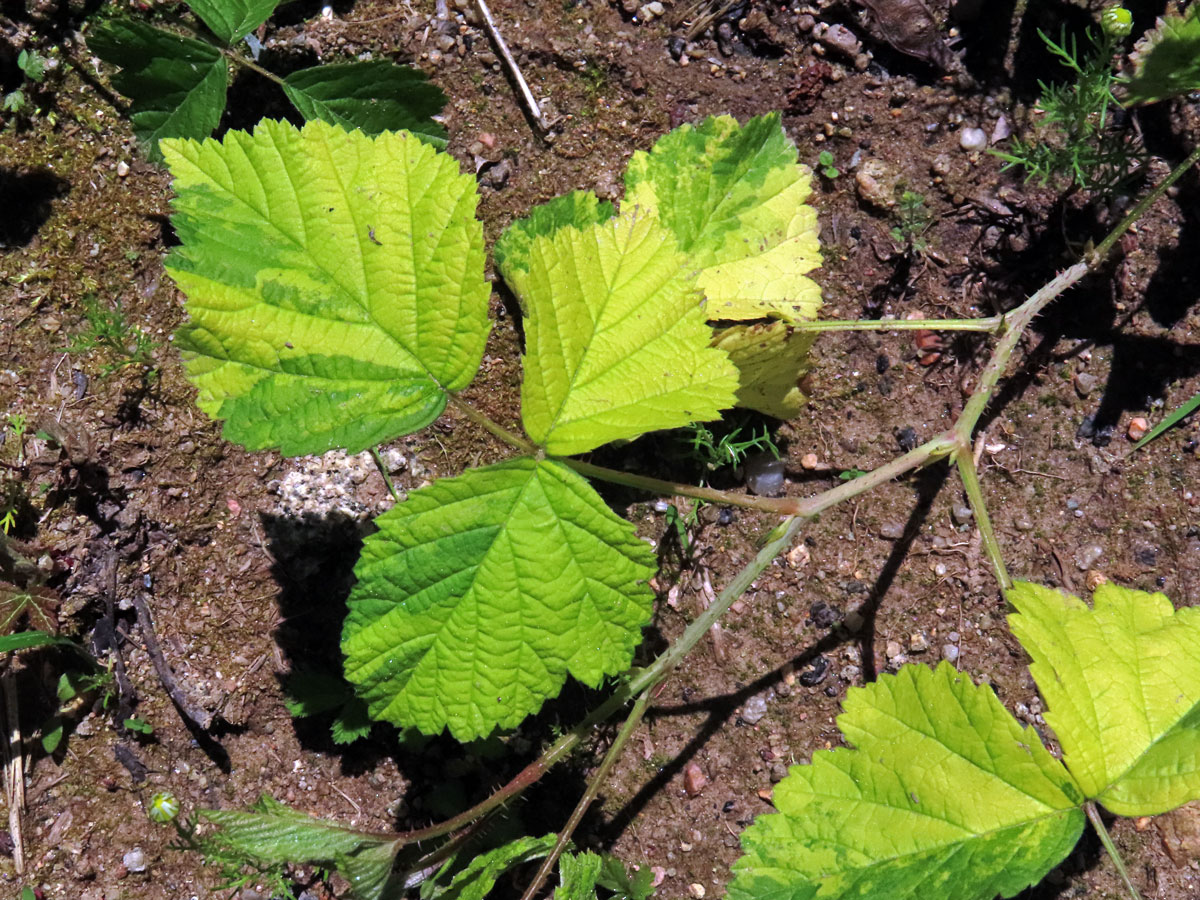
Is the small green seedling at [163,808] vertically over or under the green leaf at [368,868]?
under

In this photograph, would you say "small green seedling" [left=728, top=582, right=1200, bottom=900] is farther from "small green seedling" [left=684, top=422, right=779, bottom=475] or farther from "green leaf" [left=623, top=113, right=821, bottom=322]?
"green leaf" [left=623, top=113, right=821, bottom=322]

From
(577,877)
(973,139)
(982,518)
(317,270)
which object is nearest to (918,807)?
(982,518)

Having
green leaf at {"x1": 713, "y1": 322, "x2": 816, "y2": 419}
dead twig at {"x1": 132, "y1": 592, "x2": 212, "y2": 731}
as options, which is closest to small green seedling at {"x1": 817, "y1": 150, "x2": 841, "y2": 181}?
green leaf at {"x1": 713, "y1": 322, "x2": 816, "y2": 419}

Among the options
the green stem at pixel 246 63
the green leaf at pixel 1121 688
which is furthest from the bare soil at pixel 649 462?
the green leaf at pixel 1121 688

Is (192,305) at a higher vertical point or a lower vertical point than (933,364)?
higher

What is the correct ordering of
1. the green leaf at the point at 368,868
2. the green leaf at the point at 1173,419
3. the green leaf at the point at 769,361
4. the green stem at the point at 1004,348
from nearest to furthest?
1. the green leaf at the point at 368,868
2. the green stem at the point at 1004,348
3. the green leaf at the point at 769,361
4. the green leaf at the point at 1173,419

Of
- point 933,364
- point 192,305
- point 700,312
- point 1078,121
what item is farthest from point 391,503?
point 1078,121

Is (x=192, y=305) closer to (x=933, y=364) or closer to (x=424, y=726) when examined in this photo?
(x=424, y=726)

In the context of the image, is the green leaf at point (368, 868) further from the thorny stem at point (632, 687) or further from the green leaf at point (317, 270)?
the green leaf at point (317, 270)
